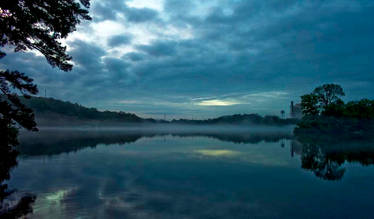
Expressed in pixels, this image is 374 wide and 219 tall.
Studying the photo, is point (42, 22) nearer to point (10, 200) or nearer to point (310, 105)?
point (10, 200)

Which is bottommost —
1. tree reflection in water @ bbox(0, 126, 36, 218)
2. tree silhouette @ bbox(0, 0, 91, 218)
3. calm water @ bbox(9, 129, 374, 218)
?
calm water @ bbox(9, 129, 374, 218)

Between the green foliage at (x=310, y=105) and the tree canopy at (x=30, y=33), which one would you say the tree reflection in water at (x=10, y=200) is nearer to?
the tree canopy at (x=30, y=33)

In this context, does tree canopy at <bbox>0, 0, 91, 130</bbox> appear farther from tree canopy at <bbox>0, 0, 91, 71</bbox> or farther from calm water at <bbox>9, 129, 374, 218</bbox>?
calm water at <bbox>9, 129, 374, 218</bbox>

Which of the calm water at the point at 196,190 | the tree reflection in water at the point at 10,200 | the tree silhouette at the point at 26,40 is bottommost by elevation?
the calm water at the point at 196,190

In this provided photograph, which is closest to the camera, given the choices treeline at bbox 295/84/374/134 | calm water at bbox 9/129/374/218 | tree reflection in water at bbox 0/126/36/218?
tree reflection in water at bbox 0/126/36/218

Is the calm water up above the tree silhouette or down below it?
below

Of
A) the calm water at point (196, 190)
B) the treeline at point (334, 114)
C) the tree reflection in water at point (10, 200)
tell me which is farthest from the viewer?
the treeline at point (334, 114)

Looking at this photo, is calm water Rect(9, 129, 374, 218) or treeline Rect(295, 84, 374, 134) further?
treeline Rect(295, 84, 374, 134)

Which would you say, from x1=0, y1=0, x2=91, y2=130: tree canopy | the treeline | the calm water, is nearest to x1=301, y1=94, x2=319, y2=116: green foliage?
the treeline

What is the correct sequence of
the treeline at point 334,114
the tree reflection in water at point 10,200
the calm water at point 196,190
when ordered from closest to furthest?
1. the tree reflection in water at point 10,200
2. the calm water at point 196,190
3. the treeline at point 334,114

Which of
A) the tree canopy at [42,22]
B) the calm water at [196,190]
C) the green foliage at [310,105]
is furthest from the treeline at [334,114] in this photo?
the tree canopy at [42,22]

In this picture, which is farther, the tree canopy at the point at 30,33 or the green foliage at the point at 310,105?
the green foliage at the point at 310,105

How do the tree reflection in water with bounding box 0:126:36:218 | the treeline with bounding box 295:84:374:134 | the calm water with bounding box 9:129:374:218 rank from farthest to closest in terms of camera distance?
1. the treeline with bounding box 295:84:374:134
2. the calm water with bounding box 9:129:374:218
3. the tree reflection in water with bounding box 0:126:36:218

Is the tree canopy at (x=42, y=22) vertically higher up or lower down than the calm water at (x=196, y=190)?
higher up
